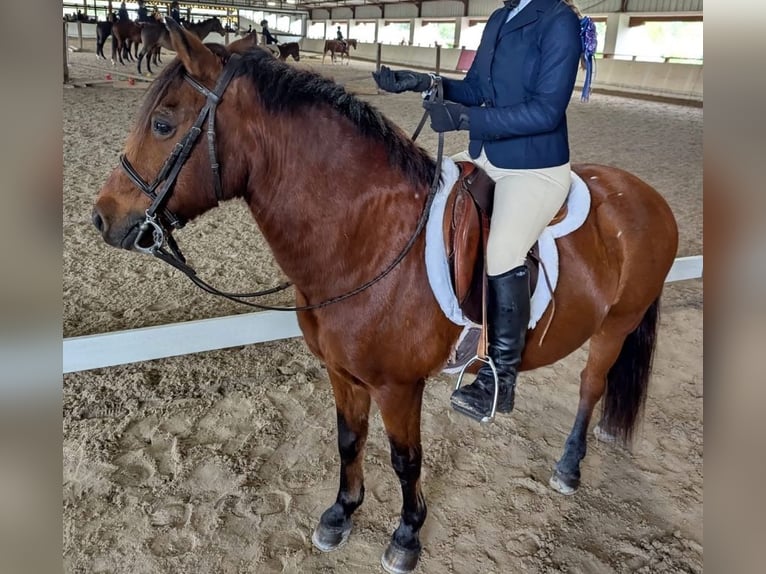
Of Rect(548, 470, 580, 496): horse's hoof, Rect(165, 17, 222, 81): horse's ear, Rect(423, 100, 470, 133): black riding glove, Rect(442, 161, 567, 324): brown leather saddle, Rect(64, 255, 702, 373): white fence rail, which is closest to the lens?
Rect(165, 17, 222, 81): horse's ear

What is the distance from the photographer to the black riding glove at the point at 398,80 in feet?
5.27

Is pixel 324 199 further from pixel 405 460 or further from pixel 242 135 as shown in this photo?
pixel 405 460

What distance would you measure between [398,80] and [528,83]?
37 centimetres

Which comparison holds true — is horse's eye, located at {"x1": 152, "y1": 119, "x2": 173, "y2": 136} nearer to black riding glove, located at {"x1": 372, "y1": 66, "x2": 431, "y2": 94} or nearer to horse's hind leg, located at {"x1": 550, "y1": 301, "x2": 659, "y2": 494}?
black riding glove, located at {"x1": 372, "y1": 66, "x2": 431, "y2": 94}

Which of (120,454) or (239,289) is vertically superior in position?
(239,289)

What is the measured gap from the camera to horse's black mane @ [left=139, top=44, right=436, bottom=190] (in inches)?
54.8

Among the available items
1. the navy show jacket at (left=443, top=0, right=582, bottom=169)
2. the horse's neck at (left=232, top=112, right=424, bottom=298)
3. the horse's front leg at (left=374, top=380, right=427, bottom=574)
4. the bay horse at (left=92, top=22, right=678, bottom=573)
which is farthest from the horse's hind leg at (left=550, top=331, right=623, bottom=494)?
the horse's neck at (left=232, top=112, right=424, bottom=298)

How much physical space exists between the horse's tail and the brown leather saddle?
1.02 meters

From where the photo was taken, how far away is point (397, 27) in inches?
1198

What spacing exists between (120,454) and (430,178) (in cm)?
175

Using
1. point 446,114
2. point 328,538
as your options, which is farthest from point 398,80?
point 328,538
